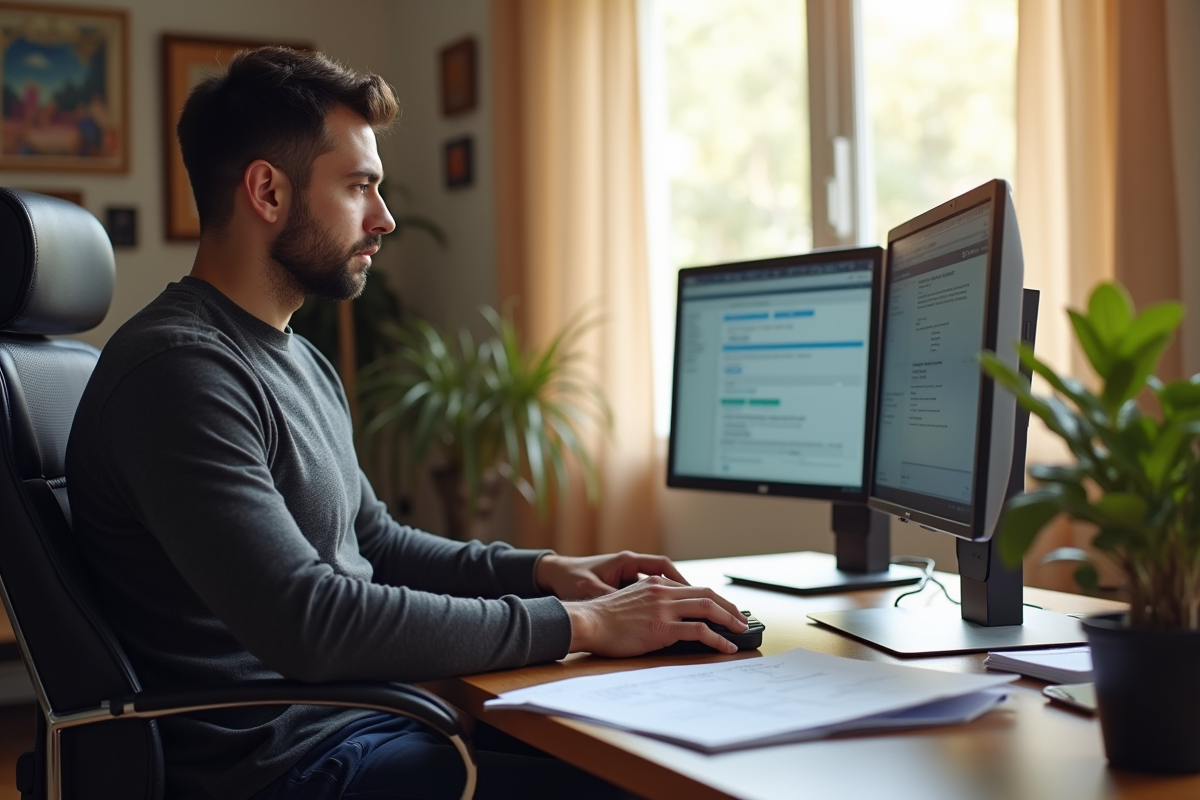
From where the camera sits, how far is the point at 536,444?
3375mm

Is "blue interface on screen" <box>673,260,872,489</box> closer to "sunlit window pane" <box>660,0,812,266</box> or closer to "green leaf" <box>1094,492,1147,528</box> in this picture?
"green leaf" <box>1094,492,1147,528</box>

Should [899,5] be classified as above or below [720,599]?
above

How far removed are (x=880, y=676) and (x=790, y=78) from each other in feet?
7.94

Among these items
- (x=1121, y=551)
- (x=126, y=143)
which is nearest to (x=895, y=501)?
(x=1121, y=551)

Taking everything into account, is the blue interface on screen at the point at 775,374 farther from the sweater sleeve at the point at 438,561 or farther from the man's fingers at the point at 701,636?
the man's fingers at the point at 701,636

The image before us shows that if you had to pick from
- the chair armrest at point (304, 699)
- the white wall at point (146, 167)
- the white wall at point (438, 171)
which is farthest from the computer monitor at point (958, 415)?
the white wall at point (146, 167)

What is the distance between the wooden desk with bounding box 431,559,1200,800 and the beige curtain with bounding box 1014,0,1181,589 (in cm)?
129

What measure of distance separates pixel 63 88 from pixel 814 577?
393 cm

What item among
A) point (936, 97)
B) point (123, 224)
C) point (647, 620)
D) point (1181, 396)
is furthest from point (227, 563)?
point (123, 224)

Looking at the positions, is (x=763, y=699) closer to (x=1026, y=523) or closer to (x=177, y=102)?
(x=1026, y=523)

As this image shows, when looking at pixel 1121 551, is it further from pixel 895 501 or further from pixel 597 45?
pixel 597 45

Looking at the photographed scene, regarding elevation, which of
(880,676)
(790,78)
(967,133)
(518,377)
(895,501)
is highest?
(790,78)

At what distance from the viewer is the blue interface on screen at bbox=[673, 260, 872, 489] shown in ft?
5.30

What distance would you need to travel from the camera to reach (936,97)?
2840 millimetres
